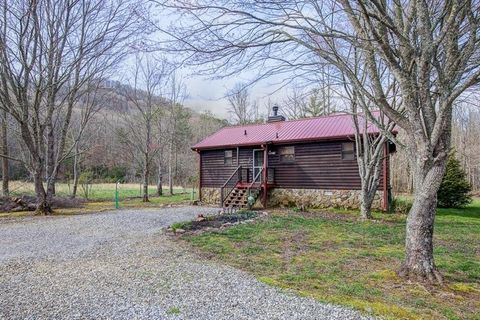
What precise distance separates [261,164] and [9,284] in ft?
38.7

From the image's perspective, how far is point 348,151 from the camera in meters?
12.9

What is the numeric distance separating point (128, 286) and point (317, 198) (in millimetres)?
10680

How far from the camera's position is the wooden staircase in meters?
13.7

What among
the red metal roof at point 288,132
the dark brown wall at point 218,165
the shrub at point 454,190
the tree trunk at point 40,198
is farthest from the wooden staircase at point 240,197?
the shrub at point 454,190

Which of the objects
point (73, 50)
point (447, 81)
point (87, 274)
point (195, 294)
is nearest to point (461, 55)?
point (447, 81)

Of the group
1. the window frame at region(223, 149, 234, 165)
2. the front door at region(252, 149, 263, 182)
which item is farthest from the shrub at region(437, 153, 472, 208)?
the window frame at region(223, 149, 234, 165)

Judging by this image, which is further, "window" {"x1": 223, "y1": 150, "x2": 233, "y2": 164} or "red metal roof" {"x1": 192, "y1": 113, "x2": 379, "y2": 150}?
"window" {"x1": 223, "y1": 150, "x2": 233, "y2": 164}

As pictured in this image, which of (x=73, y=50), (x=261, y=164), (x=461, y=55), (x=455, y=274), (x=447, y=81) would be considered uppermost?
(x=73, y=50)

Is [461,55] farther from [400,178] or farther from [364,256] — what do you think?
[400,178]

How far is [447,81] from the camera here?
13.7 feet

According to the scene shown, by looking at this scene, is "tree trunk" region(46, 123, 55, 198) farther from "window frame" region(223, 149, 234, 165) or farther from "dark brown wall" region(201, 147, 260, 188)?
"window frame" region(223, 149, 234, 165)

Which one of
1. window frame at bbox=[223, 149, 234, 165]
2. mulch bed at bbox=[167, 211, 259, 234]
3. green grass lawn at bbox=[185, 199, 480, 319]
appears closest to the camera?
green grass lawn at bbox=[185, 199, 480, 319]

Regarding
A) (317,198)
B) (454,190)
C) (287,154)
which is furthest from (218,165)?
(454,190)

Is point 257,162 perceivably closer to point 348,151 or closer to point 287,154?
point 287,154
